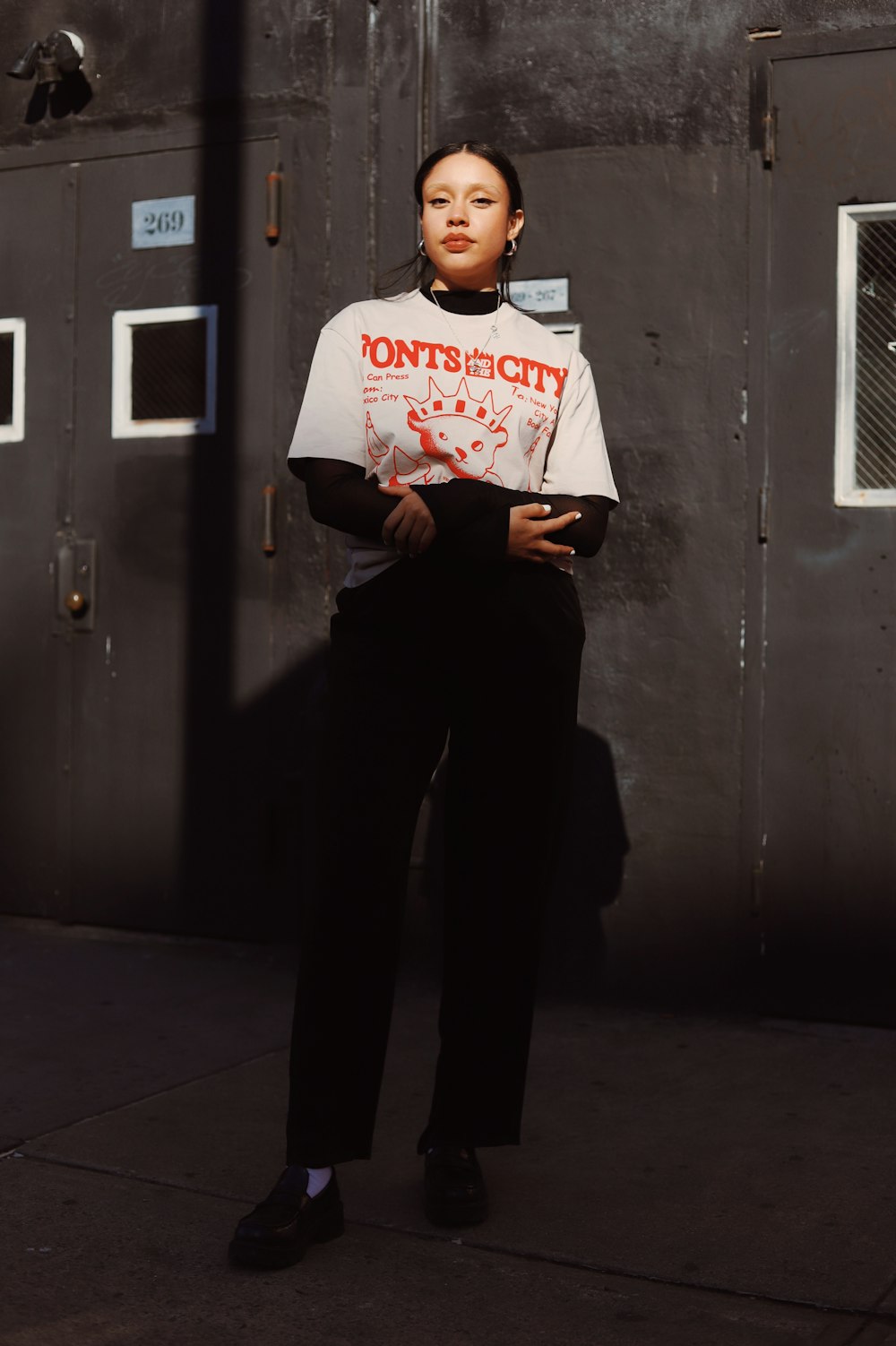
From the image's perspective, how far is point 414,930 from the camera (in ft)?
15.5

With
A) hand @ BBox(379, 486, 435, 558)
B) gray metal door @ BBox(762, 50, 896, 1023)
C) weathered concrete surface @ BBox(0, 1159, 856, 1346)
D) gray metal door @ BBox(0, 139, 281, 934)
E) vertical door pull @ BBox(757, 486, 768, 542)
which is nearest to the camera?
weathered concrete surface @ BBox(0, 1159, 856, 1346)

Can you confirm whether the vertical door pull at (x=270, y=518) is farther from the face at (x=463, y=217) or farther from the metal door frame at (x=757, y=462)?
the face at (x=463, y=217)

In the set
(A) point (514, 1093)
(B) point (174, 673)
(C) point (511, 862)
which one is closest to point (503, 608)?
(C) point (511, 862)

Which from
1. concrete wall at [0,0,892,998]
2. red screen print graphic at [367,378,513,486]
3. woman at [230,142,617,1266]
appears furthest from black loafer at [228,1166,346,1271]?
concrete wall at [0,0,892,998]

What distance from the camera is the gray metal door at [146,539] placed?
4996 millimetres

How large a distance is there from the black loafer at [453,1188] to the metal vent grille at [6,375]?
3.29 meters

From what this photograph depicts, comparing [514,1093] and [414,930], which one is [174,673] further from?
[514,1093]

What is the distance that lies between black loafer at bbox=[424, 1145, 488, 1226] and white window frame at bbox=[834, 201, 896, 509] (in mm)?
2110

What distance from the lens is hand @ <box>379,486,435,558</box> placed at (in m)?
2.67

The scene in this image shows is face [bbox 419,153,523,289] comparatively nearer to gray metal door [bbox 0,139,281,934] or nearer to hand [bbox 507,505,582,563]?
hand [bbox 507,505,582,563]

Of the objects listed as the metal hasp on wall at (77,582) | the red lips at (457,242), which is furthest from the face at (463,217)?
the metal hasp on wall at (77,582)

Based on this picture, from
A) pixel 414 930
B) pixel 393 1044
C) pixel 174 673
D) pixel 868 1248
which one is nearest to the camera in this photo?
pixel 868 1248

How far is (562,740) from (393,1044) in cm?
150

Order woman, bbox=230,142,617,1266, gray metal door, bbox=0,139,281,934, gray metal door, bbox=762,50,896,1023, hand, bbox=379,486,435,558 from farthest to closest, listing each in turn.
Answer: gray metal door, bbox=0,139,281,934 < gray metal door, bbox=762,50,896,1023 < woman, bbox=230,142,617,1266 < hand, bbox=379,486,435,558
